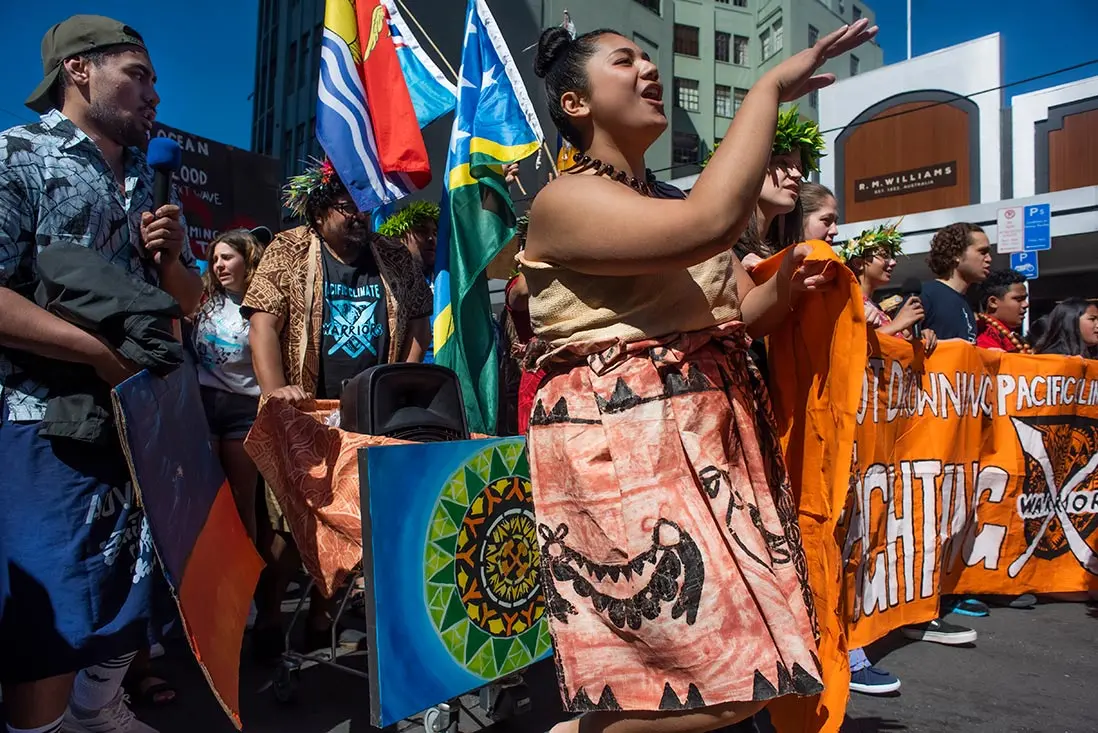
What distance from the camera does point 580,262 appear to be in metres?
1.55

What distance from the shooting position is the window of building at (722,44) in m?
40.5

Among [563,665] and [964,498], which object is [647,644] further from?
[964,498]

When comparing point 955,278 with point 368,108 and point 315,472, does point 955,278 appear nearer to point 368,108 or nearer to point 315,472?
point 368,108

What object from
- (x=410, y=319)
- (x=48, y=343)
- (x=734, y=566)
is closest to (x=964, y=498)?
(x=410, y=319)

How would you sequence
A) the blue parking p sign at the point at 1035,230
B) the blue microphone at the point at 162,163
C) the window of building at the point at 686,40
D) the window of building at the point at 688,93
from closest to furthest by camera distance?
the blue microphone at the point at 162,163 → the blue parking p sign at the point at 1035,230 → the window of building at the point at 688,93 → the window of building at the point at 686,40

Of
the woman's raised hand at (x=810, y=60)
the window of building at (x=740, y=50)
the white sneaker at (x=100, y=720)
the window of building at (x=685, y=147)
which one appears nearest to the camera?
the woman's raised hand at (x=810, y=60)

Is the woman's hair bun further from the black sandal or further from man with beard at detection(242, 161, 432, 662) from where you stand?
the black sandal

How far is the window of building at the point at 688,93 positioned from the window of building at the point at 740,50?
3595mm

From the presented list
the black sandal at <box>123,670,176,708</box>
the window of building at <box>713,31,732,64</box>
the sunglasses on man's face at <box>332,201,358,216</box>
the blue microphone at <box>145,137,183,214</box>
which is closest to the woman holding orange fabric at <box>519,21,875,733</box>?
the blue microphone at <box>145,137,183,214</box>

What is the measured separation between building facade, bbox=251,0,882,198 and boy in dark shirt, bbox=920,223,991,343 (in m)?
22.1

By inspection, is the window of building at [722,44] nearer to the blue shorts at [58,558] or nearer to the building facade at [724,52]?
the building facade at [724,52]

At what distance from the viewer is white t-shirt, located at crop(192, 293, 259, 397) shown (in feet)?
13.5

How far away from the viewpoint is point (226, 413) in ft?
13.4

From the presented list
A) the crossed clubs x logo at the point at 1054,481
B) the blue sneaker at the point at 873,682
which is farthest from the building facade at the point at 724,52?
the blue sneaker at the point at 873,682
